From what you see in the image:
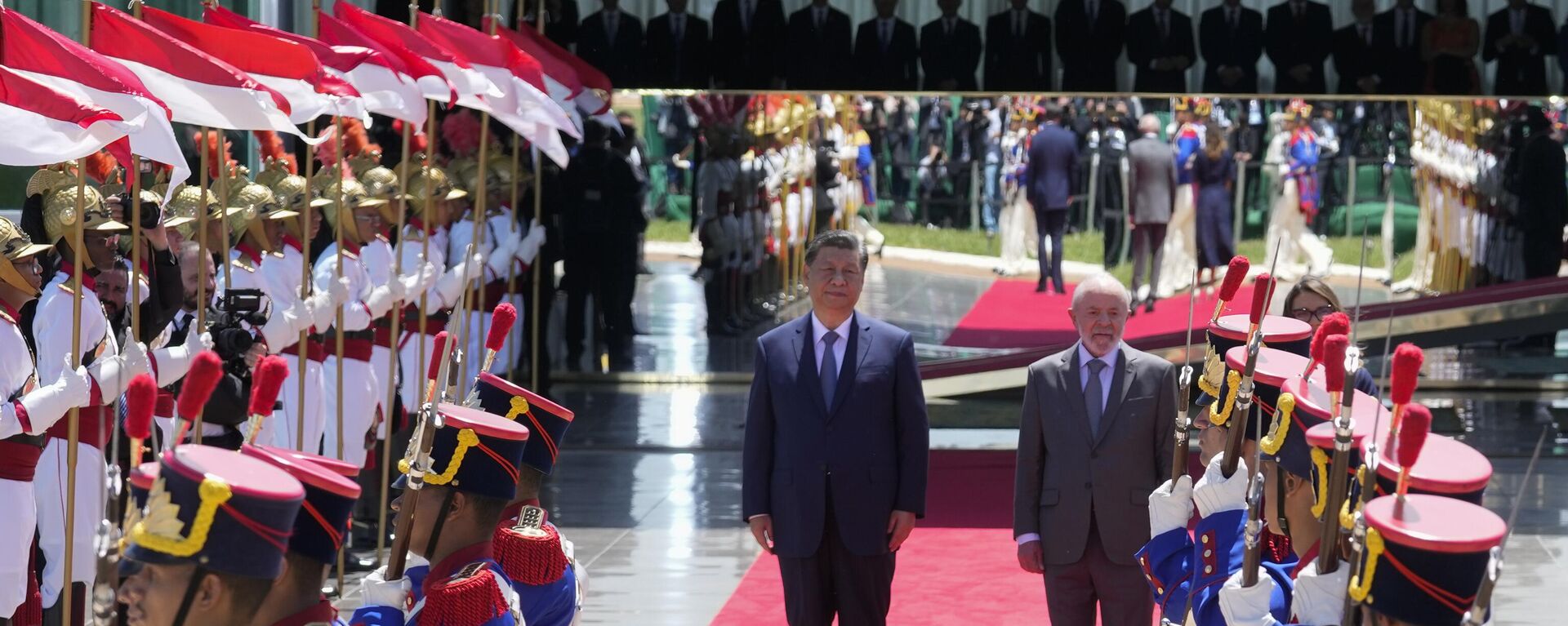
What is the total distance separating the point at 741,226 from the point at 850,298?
835 cm

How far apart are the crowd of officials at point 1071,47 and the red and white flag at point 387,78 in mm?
4698

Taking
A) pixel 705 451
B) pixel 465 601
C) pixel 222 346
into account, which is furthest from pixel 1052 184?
pixel 465 601

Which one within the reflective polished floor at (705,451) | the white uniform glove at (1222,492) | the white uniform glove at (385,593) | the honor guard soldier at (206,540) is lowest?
the reflective polished floor at (705,451)

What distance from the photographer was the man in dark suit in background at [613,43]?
1349 centimetres

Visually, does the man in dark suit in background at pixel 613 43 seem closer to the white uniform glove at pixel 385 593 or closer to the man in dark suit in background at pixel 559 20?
the man in dark suit in background at pixel 559 20

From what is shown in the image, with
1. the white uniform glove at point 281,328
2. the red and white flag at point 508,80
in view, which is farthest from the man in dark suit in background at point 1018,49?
the white uniform glove at point 281,328

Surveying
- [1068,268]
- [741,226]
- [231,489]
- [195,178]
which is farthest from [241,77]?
[1068,268]

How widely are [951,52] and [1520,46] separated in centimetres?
378

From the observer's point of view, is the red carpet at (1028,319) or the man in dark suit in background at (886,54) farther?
the red carpet at (1028,319)

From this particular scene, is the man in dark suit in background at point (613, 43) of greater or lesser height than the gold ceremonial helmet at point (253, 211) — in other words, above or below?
above

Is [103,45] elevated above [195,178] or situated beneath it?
elevated above

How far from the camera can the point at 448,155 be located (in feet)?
40.8

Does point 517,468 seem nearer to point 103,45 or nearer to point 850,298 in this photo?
point 850,298

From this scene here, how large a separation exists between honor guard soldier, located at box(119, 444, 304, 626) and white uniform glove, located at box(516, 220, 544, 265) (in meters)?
9.51
